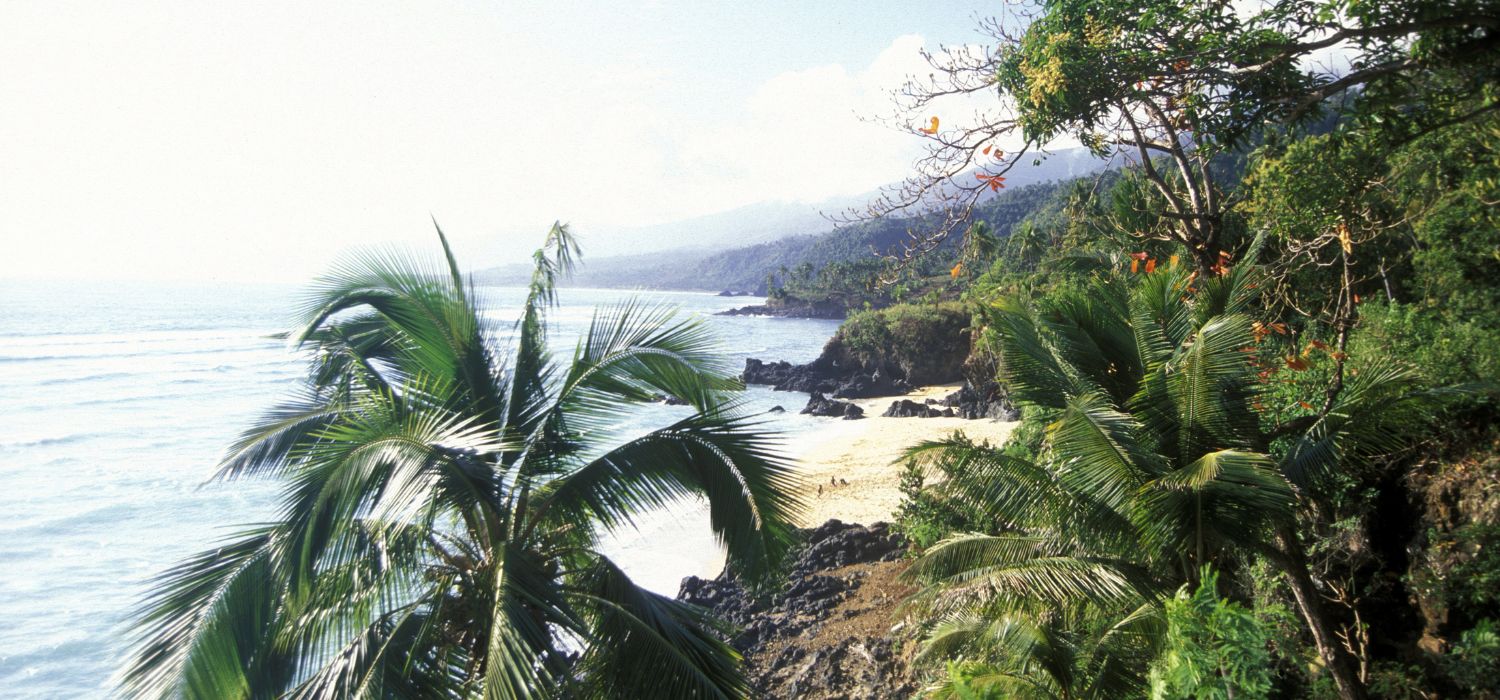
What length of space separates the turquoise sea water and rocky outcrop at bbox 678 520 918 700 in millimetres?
1814

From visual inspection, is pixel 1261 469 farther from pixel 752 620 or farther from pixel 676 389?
pixel 752 620

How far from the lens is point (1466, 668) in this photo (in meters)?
5.52

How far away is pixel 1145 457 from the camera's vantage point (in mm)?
5441

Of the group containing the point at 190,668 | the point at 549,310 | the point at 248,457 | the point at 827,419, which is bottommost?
the point at 827,419

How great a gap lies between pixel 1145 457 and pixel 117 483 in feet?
91.3

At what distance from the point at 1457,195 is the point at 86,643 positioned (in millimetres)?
19718

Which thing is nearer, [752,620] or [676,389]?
[676,389]

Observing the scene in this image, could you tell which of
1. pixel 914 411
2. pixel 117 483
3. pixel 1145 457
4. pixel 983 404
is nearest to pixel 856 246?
pixel 914 411

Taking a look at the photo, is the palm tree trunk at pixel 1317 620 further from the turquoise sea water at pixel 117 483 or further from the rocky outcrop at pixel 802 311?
the rocky outcrop at pixel 802 311

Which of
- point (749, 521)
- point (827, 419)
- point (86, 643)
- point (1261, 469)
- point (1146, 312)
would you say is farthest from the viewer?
point (827, 419)

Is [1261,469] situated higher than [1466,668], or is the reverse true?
[1261,469]

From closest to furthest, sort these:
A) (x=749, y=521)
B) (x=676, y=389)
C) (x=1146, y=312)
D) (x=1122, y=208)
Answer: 1. (x=749, y=521)
2. (x=676, y=389)
3. (x=1146, y=312)
4. (x=1122, y=208)

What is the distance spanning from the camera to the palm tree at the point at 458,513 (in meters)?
4.52

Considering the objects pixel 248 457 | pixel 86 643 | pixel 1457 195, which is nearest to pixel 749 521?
pixel 248 457
